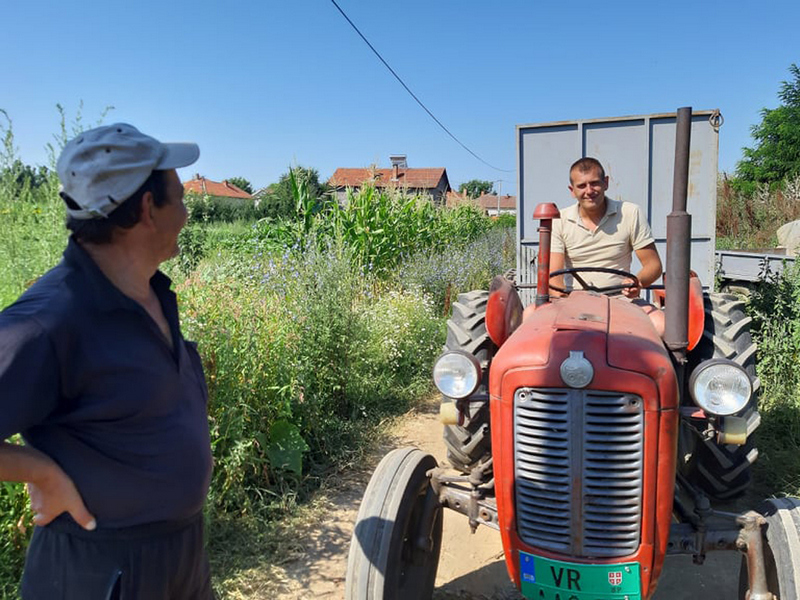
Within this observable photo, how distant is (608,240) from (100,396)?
3091 millimetres

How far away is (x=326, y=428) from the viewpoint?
4.39 metres

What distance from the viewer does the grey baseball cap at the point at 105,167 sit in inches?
53.3

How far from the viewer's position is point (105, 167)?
1363mm

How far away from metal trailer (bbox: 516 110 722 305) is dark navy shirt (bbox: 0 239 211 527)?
469cm

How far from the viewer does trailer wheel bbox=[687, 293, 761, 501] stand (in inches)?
113

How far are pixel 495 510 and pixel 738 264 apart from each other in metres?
5.60

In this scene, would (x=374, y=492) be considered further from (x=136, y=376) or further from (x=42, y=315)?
(x=42, y=315)

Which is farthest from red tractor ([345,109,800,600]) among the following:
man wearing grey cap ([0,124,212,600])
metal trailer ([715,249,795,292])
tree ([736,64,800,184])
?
tree ([736,64,800,184])

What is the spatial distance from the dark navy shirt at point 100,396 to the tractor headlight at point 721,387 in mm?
1732

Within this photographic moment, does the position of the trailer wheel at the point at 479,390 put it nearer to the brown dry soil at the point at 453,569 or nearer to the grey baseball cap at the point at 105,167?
the brown dry soil at the point at 453,569

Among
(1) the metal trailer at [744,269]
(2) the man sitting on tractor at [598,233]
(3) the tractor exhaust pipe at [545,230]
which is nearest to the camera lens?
(3) the tractor exhaust pipe at [545,230]

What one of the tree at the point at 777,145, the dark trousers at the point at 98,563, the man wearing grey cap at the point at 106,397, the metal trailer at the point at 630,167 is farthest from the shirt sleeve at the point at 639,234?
the tree at the point at 777,145

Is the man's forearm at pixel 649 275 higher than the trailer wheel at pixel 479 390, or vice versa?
the man's forearm at pixel 649 275

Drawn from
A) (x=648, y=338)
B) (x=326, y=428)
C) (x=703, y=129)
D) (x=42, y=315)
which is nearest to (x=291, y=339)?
(x=326, y=428)
